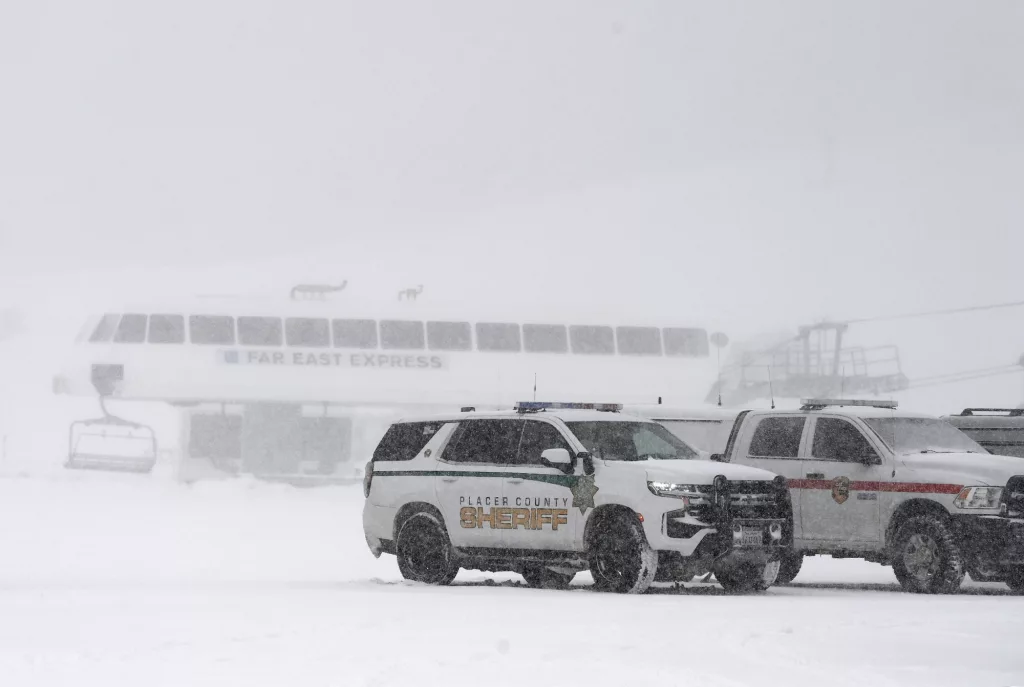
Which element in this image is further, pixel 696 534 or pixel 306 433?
pixel 306 433

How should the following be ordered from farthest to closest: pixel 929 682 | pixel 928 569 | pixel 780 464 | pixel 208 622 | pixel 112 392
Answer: pixel 112 392
pixel 780 464
pixel 928 569
pixel 208 622
pixel 929 682

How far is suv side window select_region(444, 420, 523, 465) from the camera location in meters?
15.6

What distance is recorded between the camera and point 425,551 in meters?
15.9

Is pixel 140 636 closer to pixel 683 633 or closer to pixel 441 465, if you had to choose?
pixel 683 633

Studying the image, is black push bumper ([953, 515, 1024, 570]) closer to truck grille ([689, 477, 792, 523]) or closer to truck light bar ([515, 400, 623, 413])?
truck grille ([689, 477, 792, 523])

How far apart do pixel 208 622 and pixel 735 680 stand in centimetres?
430

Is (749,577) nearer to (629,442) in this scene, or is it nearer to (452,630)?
(629,442)

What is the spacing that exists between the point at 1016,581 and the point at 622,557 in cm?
438

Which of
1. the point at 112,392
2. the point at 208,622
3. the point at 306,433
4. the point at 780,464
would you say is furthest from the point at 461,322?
the point at 208,622

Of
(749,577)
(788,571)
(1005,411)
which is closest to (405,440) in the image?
(749,577)

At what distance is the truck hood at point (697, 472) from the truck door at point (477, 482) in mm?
1526

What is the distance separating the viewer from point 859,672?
920cm

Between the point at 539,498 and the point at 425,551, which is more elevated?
the point at 539,498

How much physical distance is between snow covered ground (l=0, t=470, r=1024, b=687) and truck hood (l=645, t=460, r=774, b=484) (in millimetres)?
1058
